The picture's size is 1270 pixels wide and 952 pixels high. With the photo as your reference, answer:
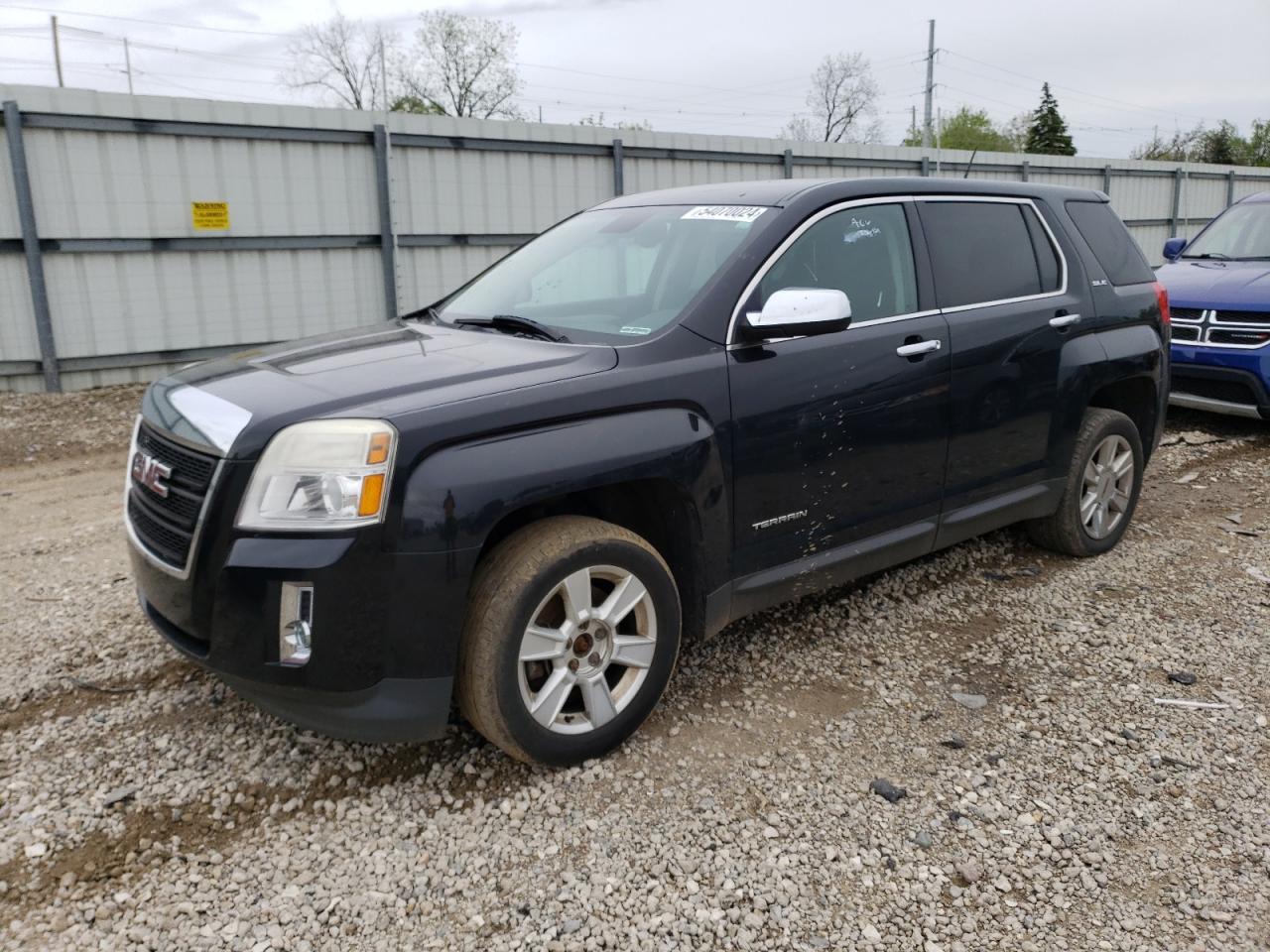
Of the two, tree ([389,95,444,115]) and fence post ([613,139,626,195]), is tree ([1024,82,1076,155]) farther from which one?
fence post ([613,139,626,195])

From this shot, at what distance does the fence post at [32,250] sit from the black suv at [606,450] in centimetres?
650

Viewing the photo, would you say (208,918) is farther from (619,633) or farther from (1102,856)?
(1102,856)

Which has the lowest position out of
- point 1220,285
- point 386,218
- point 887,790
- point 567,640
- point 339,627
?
point 887,790

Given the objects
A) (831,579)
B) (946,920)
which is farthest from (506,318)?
(946,920)

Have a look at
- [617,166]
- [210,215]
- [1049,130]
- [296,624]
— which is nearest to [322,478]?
[296,624]

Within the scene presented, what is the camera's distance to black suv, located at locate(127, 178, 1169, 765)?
103 inches

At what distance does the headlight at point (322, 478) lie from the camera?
8.39ft

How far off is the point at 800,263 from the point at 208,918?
272 cm

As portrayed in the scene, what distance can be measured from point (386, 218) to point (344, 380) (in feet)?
27.8

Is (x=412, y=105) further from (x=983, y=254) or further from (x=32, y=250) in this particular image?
(x=983, y=254)

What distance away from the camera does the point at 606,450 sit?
114 inches

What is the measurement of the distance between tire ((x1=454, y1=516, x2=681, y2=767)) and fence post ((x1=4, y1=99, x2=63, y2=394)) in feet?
26.3

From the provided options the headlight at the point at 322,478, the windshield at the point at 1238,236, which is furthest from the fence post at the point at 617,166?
the headlight at the point at 322,478

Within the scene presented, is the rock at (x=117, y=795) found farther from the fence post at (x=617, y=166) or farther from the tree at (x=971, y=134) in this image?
the tree at (x=971, y=134)
